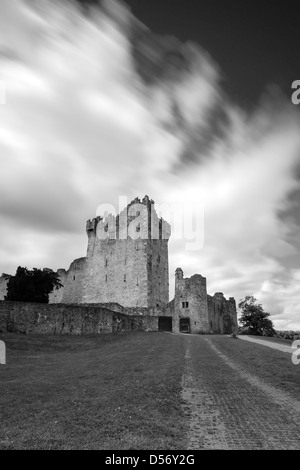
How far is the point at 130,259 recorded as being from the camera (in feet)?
193

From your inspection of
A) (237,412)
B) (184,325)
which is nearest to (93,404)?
(237,412)

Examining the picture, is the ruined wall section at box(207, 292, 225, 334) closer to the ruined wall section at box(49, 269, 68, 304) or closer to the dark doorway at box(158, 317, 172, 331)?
the dark doorway at box(158, 317, 172, 331)

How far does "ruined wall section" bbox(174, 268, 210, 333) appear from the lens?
51.3m

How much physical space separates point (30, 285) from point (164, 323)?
20.4 metres

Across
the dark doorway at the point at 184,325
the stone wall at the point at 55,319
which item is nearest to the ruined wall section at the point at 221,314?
the dark doorway at the point at 184,325

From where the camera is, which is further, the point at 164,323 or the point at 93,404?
the point at 164,323

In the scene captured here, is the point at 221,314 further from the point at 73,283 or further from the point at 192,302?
the point at 73,283

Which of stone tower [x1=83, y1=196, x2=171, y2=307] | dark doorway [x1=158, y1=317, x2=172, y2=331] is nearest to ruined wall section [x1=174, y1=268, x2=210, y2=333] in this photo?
dark doorway [x1=158, y1=317, x2=172, y2=331]

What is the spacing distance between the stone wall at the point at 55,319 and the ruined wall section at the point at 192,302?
15.1 meters

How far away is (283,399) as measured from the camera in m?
11.0


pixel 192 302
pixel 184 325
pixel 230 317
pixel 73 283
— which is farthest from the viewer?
pixel 73 283

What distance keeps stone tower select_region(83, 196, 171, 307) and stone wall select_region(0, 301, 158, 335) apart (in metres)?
17.6

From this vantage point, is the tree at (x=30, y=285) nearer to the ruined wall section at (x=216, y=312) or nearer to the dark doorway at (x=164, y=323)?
the dark doorway at (x=164, y=323)

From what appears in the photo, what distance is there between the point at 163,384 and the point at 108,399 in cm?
283
